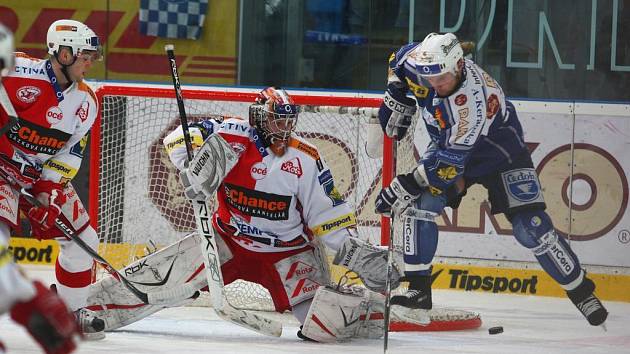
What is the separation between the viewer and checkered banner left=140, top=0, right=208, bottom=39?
7340 mm

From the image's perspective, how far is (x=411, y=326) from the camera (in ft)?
17.5

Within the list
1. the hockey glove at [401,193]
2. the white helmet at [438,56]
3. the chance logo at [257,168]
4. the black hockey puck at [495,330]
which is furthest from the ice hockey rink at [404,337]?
the white helmet at [438,56]

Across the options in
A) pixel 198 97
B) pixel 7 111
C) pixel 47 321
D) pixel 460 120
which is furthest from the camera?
pixel 198 97

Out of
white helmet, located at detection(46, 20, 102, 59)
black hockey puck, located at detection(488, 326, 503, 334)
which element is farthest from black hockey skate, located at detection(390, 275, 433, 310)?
white helmet, located at detection(46, 20, 102, 59)

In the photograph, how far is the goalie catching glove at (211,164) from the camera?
15.8 feet

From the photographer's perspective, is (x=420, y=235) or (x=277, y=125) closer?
(x=277, y=125)

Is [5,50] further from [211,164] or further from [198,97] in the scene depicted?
[198,97]

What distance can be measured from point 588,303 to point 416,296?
73cm

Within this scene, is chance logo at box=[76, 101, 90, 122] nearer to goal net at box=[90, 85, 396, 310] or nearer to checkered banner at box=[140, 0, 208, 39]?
goal net at box=[90, 85, 396, 310]

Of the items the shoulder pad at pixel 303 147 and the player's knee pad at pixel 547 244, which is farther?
the player's knee pad at pixel 547 244

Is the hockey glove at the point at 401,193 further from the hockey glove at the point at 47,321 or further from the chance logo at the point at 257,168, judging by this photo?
the hockey glove at the point at 47,321

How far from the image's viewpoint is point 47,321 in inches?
96.0

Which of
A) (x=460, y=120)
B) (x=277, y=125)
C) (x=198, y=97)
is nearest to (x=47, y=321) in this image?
(x=277, y=125)

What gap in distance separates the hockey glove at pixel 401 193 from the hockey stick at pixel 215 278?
2.14 feet
